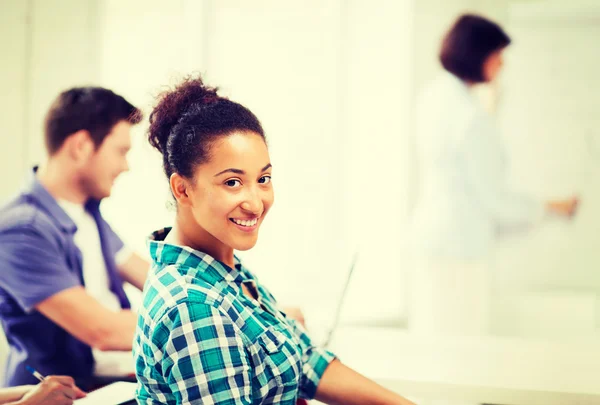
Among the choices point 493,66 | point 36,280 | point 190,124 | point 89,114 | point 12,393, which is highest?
point 493,66

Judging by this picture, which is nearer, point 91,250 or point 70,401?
point 70,401

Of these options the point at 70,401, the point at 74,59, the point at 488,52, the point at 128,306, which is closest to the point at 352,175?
the point at 488,52

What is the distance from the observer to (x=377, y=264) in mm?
2014

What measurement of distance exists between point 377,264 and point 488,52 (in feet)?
2.60

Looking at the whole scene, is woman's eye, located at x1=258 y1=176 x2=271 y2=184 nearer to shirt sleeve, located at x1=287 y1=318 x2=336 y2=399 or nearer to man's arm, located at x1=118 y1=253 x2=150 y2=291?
shirt sleeve, located at x1=287 y1=318 x2=336 y2=399

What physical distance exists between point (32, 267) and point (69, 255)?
98 millimetres

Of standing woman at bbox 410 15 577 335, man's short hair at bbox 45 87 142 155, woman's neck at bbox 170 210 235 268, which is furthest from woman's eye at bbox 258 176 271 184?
standing woman at bbox 410 15 577 335

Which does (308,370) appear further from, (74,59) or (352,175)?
(74,59)

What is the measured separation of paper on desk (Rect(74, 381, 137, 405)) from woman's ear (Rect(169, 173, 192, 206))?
537mm

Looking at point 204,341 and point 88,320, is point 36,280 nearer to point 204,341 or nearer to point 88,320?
point 88,320

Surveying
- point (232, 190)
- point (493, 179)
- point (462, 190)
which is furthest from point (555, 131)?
point (232, 190)

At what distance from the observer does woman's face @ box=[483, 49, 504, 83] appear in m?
1.90

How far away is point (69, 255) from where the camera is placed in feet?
5.21

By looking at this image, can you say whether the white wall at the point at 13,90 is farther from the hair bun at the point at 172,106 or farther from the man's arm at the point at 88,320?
the hair bun at the point at 172,106
